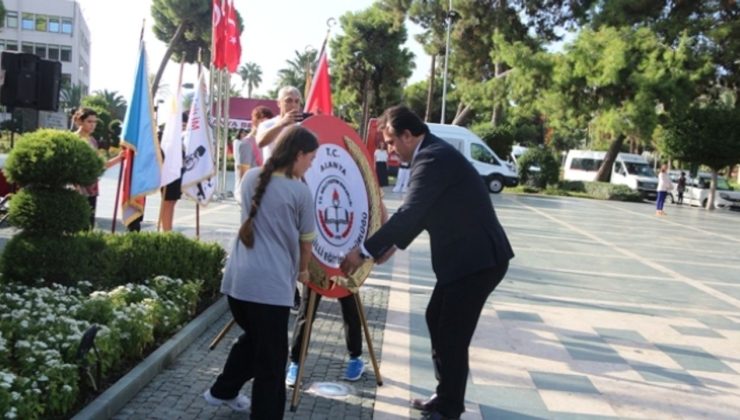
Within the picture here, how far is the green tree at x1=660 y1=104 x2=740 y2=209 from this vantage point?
2753cm

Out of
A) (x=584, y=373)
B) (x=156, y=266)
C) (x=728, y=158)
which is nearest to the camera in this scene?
(x=584, y=373)

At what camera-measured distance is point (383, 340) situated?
5996 millimetres

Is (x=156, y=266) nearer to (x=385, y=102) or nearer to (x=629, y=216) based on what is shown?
(x=629, y=216)

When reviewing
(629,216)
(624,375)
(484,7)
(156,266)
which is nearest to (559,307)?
(624,375)

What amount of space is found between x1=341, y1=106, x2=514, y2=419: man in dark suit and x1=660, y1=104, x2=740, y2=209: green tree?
26749mm

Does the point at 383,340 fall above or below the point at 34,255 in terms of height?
below

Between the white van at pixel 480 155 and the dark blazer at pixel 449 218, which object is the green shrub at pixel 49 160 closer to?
the dark blazer at pixel 449 218

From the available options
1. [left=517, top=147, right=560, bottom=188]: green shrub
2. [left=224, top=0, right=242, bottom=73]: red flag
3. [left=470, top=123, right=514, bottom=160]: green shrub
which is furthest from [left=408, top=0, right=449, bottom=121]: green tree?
[left=224, top=0, right=242, bottom=73]: red flag

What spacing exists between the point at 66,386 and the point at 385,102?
150ft

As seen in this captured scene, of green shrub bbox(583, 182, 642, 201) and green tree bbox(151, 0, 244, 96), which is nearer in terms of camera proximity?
green shrub bbox(583, 182, 642, 201)

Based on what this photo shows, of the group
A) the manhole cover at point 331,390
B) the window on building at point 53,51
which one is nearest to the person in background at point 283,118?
the manhole cover at point 331,390

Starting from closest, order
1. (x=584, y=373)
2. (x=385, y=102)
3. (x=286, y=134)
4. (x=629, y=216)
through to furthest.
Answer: (x=286, y=134), (x=584, y=373), (x=629, y=216), (x=385, y=102)

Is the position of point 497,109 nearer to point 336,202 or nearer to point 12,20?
point 336,202

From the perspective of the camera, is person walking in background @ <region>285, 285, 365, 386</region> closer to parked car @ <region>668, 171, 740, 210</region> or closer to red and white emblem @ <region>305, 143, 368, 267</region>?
red and white emblem @ <region>305, 143, 368, 267</region>
